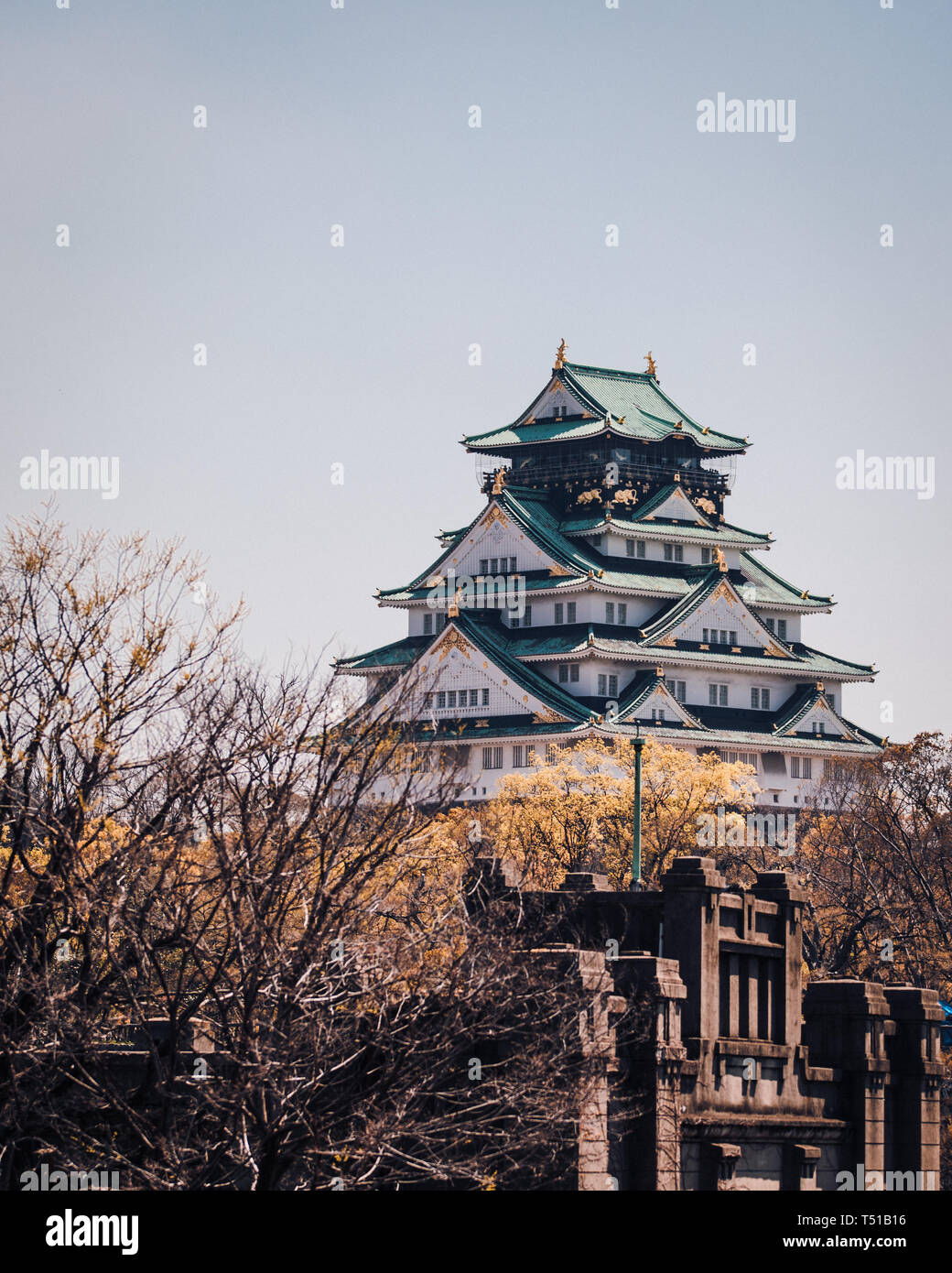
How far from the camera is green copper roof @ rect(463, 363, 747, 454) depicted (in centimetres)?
11981

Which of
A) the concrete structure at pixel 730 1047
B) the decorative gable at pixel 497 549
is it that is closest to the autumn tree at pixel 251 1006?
the concrete structure at pixel 730 1047

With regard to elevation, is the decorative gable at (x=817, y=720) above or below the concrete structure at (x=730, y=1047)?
above

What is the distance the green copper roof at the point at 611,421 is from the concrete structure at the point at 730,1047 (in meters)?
75.8

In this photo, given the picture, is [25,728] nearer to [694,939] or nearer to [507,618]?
[694,939]

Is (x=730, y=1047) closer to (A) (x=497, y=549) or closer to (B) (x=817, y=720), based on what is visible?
(A) (x=497, y=549)

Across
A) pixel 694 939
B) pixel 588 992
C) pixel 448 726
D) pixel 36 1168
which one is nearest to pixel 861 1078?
pixel 694 939

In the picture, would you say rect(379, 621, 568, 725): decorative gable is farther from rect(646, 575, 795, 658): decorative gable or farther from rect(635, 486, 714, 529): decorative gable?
rect(635, 486, 714, 529): decorative gable

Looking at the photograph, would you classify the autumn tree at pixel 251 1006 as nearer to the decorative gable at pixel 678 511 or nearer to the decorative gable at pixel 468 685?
the decorative gable at pixel 468 685

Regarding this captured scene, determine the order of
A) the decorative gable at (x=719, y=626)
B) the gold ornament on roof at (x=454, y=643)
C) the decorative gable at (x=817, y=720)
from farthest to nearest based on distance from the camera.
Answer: the decorative gable at (x=817, y=720), the decorative gable at (x=719, y=626), the gold ornament on roof at (x=454, y=643)

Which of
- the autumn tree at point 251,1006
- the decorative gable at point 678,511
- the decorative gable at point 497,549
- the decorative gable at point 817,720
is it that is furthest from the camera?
the decorative gable at point 678,511

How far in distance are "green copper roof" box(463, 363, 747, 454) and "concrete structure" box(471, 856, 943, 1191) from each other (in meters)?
75.8

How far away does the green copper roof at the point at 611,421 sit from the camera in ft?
393

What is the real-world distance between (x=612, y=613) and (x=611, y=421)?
1001 cm
